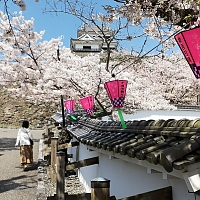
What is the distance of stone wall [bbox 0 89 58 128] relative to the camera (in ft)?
93.1

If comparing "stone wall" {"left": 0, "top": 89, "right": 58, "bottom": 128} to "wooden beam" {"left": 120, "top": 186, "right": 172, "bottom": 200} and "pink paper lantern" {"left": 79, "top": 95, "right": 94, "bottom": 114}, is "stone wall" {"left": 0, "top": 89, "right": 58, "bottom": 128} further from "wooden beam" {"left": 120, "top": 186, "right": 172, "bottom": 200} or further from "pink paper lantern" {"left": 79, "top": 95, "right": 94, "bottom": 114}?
"wooden beam" {"left": 120, "top": 186, "right": 172, "bottom": 200}

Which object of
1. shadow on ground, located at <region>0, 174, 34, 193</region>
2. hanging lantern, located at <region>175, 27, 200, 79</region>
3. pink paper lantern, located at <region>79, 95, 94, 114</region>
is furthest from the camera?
pink paper lantern, located at <region>79, 95, 94, 114</region>

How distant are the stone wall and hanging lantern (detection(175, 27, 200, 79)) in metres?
24.1

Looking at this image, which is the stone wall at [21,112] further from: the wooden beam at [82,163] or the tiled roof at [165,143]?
the tiled roof at [165,143]

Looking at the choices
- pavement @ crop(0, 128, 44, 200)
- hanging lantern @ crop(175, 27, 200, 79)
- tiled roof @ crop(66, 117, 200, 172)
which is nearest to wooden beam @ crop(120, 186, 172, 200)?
tiled roof @ crop(66, 117, 200, 172)

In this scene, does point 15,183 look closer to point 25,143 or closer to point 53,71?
point 25,143

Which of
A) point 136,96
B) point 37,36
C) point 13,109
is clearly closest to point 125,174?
point 136,96

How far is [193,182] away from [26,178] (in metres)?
7.26

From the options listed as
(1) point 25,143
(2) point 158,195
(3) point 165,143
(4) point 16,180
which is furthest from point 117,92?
(1) point 25,143

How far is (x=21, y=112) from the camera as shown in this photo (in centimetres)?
2956

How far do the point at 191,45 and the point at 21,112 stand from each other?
27.2 meters

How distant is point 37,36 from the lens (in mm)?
11812

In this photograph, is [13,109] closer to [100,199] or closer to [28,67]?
[28,67]

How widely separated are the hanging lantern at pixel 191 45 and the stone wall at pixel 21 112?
24.1 meters
